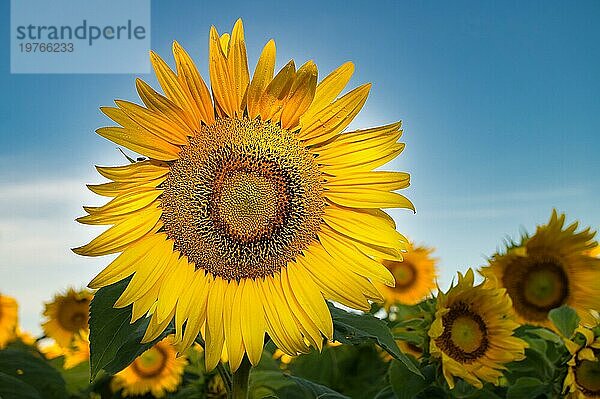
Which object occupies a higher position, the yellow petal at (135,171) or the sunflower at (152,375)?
the yellow petal at (135,171)

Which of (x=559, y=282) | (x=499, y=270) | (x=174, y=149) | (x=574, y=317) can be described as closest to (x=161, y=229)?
(x=174, y=149)

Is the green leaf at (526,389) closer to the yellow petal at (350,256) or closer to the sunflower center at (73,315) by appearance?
the yellow petal at (350,256)

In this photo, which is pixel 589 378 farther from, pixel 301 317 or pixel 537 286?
pixel 301 317

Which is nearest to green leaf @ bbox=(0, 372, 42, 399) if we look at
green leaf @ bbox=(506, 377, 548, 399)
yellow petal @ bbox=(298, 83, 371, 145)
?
yellow petal @ bbox=(298, 83, 371, 145)

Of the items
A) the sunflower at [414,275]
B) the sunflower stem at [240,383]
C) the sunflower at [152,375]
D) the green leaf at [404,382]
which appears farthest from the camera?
the sunflower at [414,275]

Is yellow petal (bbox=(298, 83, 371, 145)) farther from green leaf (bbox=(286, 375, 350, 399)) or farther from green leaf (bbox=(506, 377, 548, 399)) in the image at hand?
green leaf (bbox=(506, 377, 548, 399))

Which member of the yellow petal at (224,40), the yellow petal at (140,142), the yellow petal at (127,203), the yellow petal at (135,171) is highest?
the yellow petal at (224,40)

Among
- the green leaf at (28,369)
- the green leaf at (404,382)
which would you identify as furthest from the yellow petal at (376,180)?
the green leaf at (28,369)
